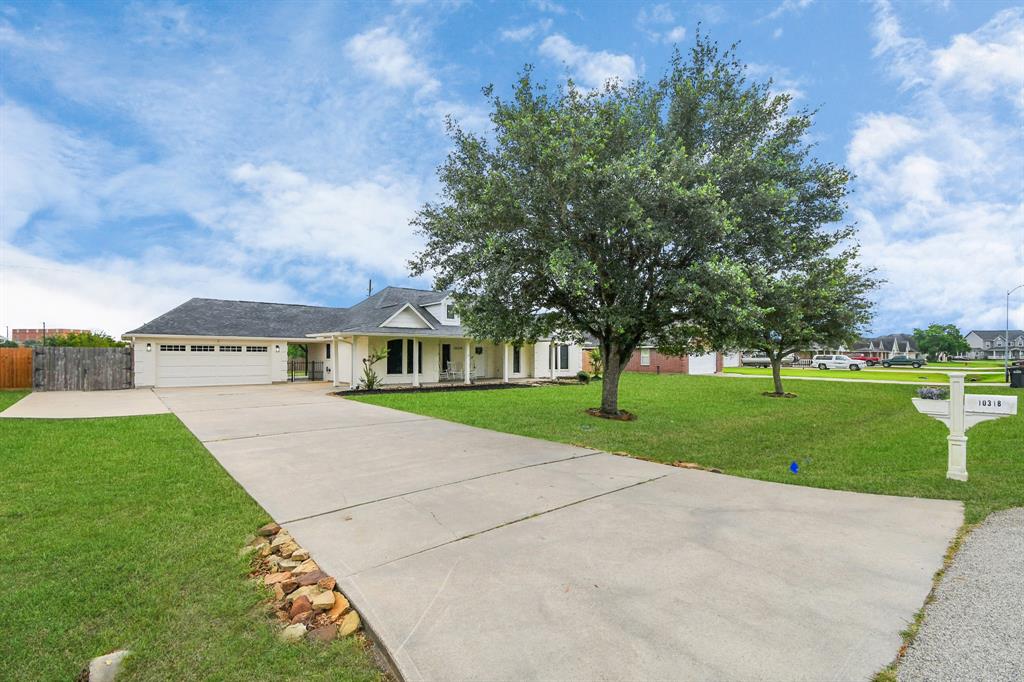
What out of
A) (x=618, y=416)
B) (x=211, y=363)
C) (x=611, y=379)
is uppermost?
(x=211, y=363)

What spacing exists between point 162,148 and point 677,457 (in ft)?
52.7

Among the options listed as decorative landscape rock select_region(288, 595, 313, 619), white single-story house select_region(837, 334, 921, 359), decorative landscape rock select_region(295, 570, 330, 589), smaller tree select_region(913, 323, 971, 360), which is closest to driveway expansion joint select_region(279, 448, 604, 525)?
decorative landscape rock select_region(295, 570, 330, 589)

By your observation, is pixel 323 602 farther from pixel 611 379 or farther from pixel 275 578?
pixel 611 379

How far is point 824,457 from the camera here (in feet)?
24.6

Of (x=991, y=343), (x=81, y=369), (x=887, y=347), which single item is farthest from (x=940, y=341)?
(x=81, y=369)

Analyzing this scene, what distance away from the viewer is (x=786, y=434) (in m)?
9.86

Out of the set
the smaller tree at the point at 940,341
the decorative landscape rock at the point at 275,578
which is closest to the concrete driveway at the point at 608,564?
the decorative landscape rock at the point at 275,578

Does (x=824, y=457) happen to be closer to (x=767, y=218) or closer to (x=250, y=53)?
(x=767, y=218)

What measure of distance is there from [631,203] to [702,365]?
1094 inches

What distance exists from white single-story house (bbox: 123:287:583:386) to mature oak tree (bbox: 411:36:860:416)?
765 cm

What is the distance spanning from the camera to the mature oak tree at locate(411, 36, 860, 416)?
848 cm

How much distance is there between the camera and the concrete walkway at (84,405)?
1133cm

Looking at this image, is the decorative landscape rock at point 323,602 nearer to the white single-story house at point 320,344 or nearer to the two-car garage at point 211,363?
the white single-story house at point 320,344

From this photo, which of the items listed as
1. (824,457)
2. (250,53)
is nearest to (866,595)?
(824,457)
